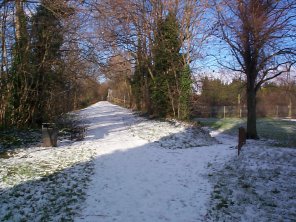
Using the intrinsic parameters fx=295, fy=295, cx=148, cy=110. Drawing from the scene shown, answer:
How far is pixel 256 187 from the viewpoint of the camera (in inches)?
284

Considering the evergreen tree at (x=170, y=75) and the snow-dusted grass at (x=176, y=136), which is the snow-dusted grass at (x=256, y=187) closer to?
the snow-dusted grass at (x=176, y=136)

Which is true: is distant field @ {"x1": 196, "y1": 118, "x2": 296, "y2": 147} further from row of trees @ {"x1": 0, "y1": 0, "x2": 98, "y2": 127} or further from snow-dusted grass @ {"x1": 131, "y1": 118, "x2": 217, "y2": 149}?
row of trees @ {"x1": 0, "y1": 0, "x2": 98, "y2": 127}

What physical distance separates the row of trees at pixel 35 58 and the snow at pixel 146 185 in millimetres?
4346

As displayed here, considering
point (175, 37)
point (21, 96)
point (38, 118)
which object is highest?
point (175, 37)

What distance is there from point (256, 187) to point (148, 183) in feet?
8.81

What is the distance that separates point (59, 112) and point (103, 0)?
7.20 meters

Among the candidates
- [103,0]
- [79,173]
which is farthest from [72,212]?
[103,0]

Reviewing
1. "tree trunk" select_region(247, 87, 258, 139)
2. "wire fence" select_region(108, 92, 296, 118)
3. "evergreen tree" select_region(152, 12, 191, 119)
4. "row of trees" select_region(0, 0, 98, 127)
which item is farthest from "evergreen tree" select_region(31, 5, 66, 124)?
"wire fence" select_region(108, 92, 296, 118)

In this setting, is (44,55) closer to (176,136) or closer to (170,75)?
(176,136)

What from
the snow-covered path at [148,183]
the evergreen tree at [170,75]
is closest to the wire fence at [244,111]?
the evergreen tree at [170,75]

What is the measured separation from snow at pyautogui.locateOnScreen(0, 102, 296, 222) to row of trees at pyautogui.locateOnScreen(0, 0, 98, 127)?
4.35m

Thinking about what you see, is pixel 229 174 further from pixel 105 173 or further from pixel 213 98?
pixel 213 98

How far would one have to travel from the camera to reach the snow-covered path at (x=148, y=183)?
232 inches

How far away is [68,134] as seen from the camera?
1504cm
